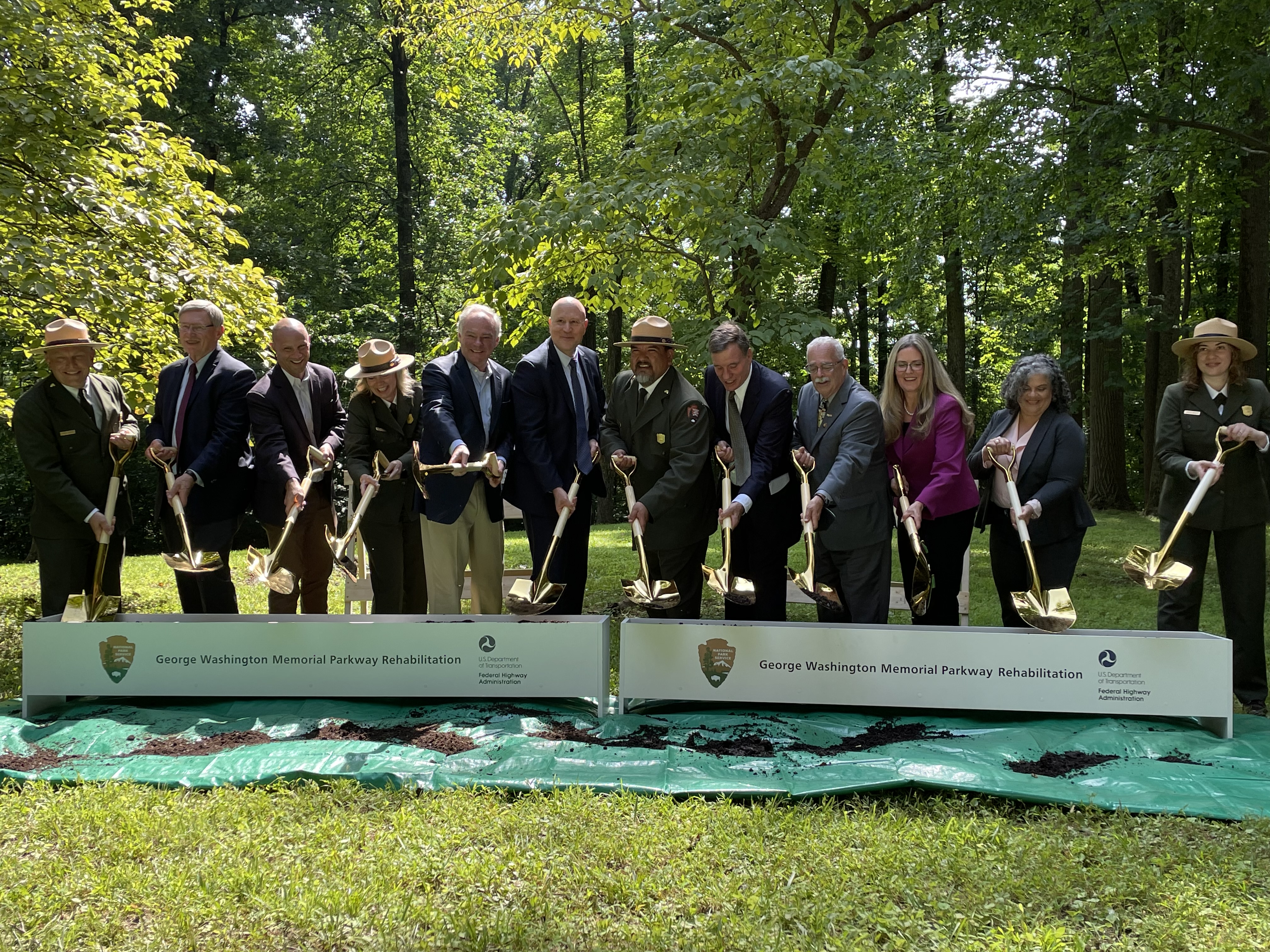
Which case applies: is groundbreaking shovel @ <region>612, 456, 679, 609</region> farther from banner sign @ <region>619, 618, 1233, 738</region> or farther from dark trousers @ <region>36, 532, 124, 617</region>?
dark trousers @ <region>36, 532, 124, 617</region>

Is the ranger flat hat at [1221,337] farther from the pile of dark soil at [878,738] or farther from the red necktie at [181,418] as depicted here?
the red necktie at [181,418]

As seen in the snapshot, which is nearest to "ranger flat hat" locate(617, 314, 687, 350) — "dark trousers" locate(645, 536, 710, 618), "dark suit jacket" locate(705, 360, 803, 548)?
"dark suit jacket" locate(705, 360, 803, 548)

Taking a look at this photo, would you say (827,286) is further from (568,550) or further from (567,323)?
(568,550)

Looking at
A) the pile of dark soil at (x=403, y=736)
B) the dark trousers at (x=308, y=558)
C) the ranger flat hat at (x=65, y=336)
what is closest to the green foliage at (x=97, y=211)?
the ranger flat hat at (x=65, y=336)

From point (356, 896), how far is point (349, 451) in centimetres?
311

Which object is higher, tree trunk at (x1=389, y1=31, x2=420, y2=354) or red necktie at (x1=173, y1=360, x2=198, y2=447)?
tree trunk at (x1=389, y1=31, x2=420, y2=354)

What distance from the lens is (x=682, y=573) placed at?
5.12m

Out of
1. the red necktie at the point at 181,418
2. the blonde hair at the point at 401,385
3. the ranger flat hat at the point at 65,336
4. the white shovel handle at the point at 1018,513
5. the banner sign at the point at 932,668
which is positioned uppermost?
the ranger flat hat at the point at 65,336

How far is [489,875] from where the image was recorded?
117 inches

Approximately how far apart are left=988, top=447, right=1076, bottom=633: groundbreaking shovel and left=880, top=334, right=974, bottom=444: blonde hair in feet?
1.22

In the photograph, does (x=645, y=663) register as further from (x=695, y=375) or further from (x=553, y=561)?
(x=695, y=375)

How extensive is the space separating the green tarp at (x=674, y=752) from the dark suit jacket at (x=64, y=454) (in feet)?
3.30

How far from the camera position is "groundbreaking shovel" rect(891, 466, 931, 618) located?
4.70 metres

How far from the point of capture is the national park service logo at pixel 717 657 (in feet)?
14.7
